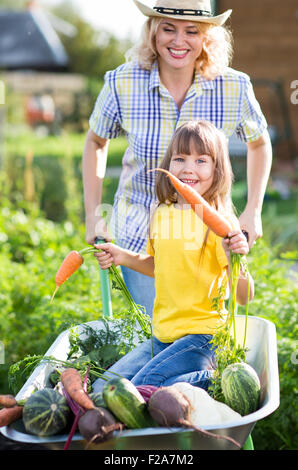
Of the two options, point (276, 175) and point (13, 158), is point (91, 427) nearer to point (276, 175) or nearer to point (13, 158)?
point (13, 158)

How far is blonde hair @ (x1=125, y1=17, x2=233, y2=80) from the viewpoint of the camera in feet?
9.69

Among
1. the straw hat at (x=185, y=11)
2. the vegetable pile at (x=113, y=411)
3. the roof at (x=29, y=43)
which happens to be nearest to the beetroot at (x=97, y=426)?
the vegetable pile at (x=113, y=411)

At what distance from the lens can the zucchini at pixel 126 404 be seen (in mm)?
1933

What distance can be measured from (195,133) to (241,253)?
0.58 m

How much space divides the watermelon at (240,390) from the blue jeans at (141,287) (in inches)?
39.9

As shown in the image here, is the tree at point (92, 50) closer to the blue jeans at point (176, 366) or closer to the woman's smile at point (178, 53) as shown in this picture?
the woman's smile at point (178, 53)

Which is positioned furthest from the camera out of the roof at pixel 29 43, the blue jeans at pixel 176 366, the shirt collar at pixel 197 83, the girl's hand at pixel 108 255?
the roof at pixel 29 43

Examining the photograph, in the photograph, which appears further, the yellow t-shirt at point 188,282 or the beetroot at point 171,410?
the yellow t-shirt at point 188,282

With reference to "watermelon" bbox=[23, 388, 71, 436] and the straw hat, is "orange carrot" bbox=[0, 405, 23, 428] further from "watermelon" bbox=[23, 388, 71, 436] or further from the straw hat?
the straw hat

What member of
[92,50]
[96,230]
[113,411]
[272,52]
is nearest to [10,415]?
[113,411]

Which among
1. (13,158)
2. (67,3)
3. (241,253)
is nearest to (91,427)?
(241,253)

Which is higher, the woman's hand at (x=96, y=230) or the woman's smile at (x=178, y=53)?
the woman's smile at (x=178, y=53)

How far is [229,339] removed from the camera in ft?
7.59

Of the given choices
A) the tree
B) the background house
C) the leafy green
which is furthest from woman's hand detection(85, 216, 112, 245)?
the tree
